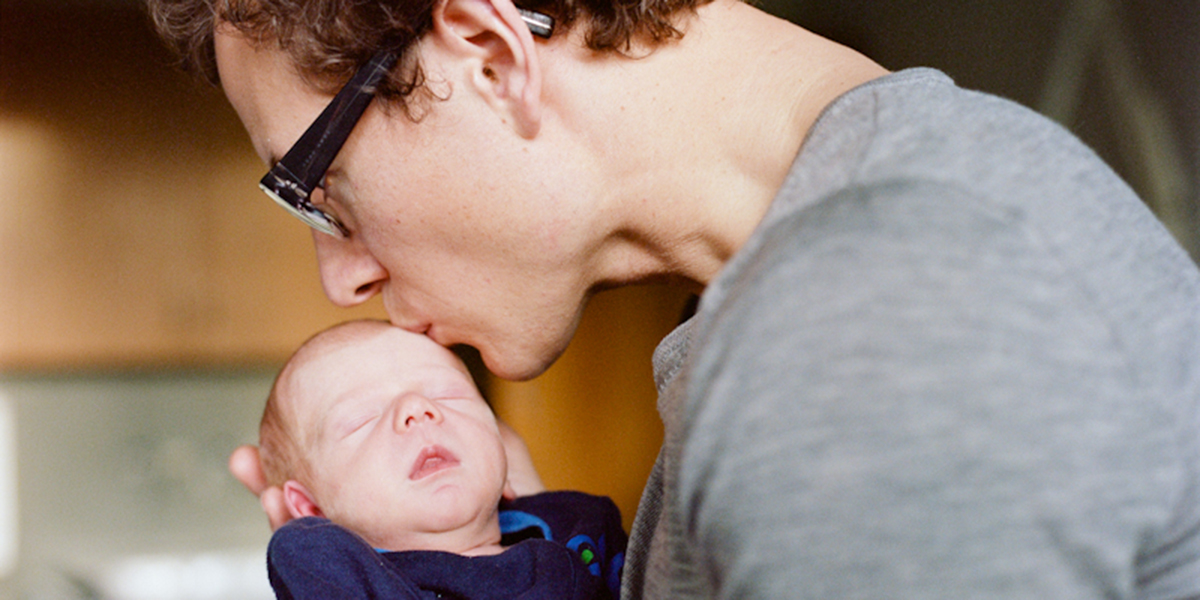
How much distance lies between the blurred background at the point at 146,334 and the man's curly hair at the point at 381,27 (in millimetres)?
1954

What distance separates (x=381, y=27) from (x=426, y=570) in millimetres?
604

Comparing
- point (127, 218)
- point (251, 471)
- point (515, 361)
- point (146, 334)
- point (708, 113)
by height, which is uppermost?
point (708, 113)

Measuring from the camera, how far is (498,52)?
83cm

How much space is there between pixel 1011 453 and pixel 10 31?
336cm

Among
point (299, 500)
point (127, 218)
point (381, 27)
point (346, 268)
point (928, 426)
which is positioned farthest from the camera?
point (127, 218)

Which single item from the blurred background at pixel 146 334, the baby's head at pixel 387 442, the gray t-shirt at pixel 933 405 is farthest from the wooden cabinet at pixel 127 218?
the gray t-shirt at pixel 933 405

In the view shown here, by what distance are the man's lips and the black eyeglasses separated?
35 cm

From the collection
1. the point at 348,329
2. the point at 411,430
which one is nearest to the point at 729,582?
the point at 411,430

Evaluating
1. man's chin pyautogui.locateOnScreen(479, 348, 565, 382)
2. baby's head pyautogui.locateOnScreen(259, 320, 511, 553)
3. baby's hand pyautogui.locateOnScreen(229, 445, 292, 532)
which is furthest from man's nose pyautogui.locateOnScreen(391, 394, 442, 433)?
baby's hand pyautogui.locateOnScreen(229, 445, 292, 532)

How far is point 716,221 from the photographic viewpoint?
873 mm

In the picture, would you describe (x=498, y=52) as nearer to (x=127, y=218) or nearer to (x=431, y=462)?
(x=431, y=462)

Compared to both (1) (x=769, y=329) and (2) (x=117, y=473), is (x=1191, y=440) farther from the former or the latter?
(2) (x=117, y=473)

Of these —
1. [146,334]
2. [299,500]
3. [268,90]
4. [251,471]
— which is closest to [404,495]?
[299,500]

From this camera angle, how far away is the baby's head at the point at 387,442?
113 cm
